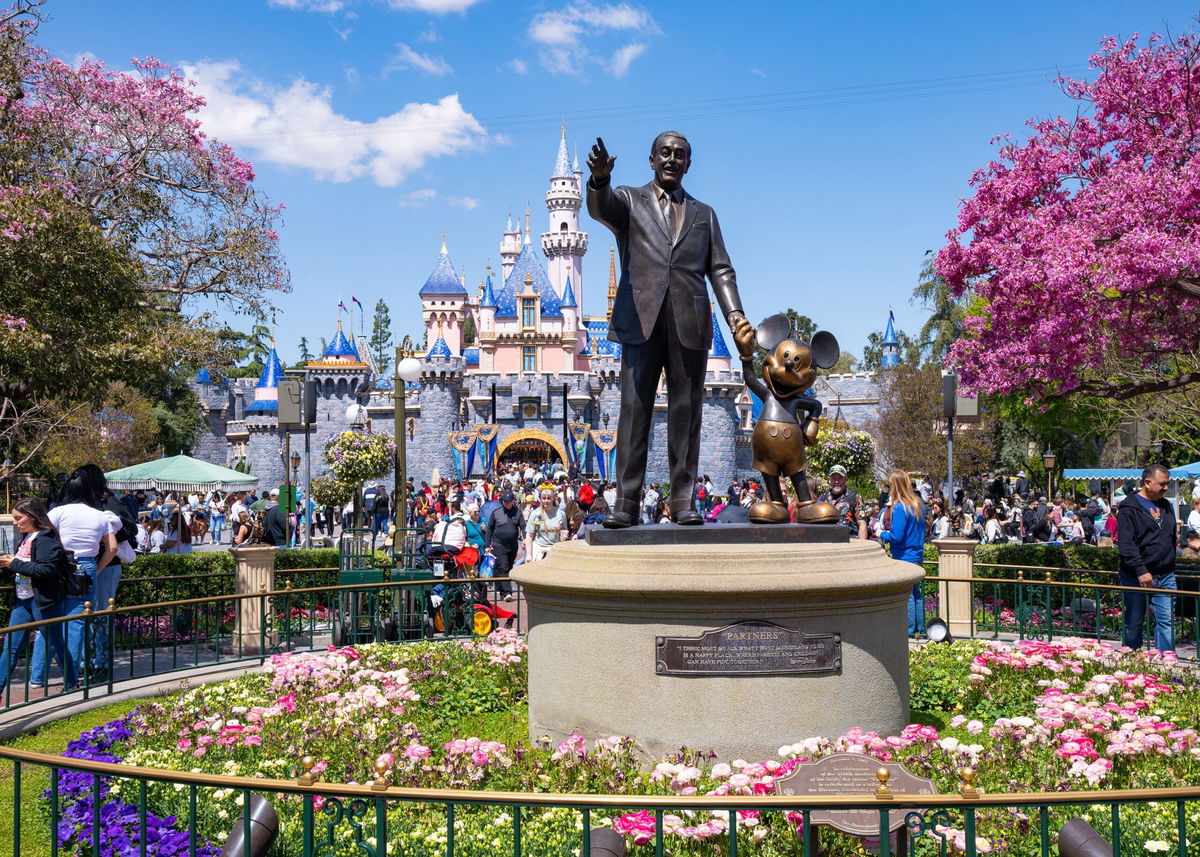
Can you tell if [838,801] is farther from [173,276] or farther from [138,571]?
[173,276]

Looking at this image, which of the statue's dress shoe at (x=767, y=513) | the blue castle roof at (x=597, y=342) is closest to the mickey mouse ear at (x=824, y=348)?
the statue's dress shoe at (x=767, y=513)

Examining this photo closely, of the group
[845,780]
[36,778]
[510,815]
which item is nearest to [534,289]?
[36,778]

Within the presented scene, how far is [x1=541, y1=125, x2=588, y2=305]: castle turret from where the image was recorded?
2623 inches

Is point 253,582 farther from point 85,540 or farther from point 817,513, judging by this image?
point 817,513

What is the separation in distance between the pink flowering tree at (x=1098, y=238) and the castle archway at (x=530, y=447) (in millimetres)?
42966

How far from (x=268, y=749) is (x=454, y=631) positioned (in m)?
4.80

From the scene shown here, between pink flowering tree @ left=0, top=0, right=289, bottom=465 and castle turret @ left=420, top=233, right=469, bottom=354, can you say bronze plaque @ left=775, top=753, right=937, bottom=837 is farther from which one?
castle turret @ left=420, top=233, right=469, bottom=354

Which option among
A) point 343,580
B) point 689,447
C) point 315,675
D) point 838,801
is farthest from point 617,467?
point 343,580

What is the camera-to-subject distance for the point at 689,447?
6164 mm

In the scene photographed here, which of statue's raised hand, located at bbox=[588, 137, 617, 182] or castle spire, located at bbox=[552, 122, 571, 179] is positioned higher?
A: castle spire, located at bbox=[552, 122, 571, 179]

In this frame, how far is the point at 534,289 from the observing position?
189 feet

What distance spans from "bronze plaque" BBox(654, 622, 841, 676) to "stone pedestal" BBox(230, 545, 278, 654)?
5.54 m

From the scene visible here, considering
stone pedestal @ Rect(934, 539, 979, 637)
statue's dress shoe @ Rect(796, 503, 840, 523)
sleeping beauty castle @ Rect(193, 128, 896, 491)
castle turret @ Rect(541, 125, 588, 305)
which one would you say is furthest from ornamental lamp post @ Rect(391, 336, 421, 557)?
castle turret @ Rect(541, 125, 588, 305)

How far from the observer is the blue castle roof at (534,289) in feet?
188
